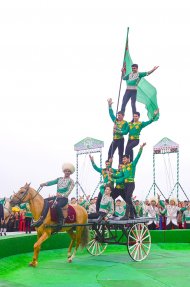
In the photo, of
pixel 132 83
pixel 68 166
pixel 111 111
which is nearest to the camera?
pixel 68 166

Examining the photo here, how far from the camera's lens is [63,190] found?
10961mm

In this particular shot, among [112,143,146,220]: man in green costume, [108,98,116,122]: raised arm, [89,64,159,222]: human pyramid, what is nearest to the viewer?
[89,64,159,222]: human pyramid

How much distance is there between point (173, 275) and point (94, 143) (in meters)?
23.0

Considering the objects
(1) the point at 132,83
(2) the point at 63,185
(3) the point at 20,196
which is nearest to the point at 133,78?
(1) the point at 132,83

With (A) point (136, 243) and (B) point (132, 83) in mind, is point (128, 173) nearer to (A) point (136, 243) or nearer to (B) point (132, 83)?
(A) point (136, 243)

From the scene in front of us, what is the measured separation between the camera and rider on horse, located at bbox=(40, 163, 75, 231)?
428 inches

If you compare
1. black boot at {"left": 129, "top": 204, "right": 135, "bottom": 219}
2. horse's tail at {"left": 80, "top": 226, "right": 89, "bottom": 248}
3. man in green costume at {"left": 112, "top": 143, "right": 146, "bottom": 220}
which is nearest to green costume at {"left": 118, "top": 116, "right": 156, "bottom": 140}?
man in green costume at {"left": 112, "top": 143, "right": 146, "bottom": 220}

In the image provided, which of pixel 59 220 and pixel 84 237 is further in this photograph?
pixel 84 237

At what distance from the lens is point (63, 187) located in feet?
36.0

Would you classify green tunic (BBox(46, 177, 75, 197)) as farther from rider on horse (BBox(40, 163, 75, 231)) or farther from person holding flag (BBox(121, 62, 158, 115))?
person holding flag (BBox(121, 62, 158, 115))

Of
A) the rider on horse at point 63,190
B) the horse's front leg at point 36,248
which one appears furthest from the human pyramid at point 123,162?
the horse's front leg at point 36,248

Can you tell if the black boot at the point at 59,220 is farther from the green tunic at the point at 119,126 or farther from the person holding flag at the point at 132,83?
the person holding flag at the point at 132,83

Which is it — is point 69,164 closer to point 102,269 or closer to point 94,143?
point 102,269

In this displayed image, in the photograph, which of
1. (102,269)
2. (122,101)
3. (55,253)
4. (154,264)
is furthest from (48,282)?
(122,101)
